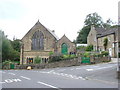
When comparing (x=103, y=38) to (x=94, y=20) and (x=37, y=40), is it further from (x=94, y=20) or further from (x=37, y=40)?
(x=94, y=20)

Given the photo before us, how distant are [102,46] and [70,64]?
66.4ft

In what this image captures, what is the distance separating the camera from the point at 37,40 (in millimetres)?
59938

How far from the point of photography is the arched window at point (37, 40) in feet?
196

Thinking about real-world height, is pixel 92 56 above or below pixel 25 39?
→ below

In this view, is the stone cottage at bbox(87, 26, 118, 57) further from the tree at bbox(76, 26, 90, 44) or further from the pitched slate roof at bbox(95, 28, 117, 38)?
the tree at bbox(76, 26, 90, 44)

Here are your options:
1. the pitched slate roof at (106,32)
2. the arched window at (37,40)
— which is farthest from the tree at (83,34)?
the arched window at (37,40)

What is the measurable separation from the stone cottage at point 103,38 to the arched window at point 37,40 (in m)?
15.7

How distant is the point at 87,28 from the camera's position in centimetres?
9538

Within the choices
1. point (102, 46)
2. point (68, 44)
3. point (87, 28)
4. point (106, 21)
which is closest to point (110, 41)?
point (102, 46)

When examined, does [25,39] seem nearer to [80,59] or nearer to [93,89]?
[80,59]

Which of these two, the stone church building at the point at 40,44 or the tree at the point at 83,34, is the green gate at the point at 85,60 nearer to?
the stone church building at the point at 40,44

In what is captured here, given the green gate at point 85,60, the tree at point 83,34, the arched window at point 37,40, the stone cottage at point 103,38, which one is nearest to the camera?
the green gate at point 85,60

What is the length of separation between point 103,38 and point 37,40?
17.1 meters

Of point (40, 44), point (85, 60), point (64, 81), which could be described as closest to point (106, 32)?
point (40, 44)
